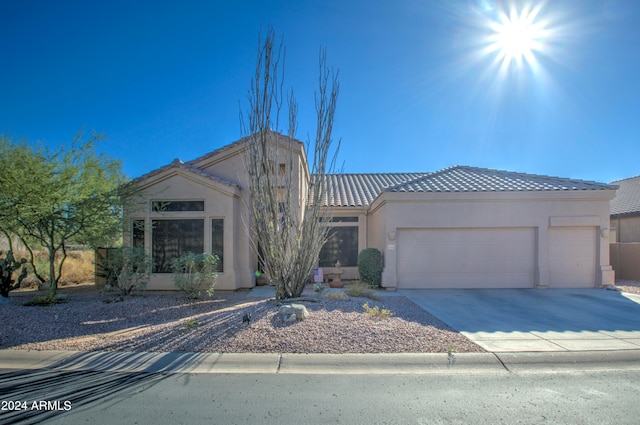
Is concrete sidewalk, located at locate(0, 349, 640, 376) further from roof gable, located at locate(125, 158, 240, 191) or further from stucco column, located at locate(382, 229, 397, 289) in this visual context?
roof gable, located at locate(125, 158, 240, 191)

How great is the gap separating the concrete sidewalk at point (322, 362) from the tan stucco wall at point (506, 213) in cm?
602

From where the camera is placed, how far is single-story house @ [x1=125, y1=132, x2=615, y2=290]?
34.7ft

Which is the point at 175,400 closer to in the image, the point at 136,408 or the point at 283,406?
the point at 136,408

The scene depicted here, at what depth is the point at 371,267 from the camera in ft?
36.1

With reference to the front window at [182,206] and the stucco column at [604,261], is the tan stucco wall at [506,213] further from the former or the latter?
the front window at [182,206]

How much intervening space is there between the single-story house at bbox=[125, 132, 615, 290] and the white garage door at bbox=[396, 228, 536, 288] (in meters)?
0.03

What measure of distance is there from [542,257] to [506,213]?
1.84 metres

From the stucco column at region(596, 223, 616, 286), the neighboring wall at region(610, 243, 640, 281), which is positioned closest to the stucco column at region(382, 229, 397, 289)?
the stucco column at region(596, 223, 616, 286)

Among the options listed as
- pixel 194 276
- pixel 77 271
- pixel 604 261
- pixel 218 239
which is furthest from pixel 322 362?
pixel 77 271

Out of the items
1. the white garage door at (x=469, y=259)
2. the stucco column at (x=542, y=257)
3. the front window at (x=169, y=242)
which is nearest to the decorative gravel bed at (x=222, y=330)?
the front window at (x=169, y=242)

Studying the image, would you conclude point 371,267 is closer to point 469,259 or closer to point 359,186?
point 469,259

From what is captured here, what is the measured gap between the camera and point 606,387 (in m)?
3.97

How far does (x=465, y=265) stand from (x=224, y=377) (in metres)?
9.05

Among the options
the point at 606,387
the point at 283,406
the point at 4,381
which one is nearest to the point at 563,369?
the point at 606,387
